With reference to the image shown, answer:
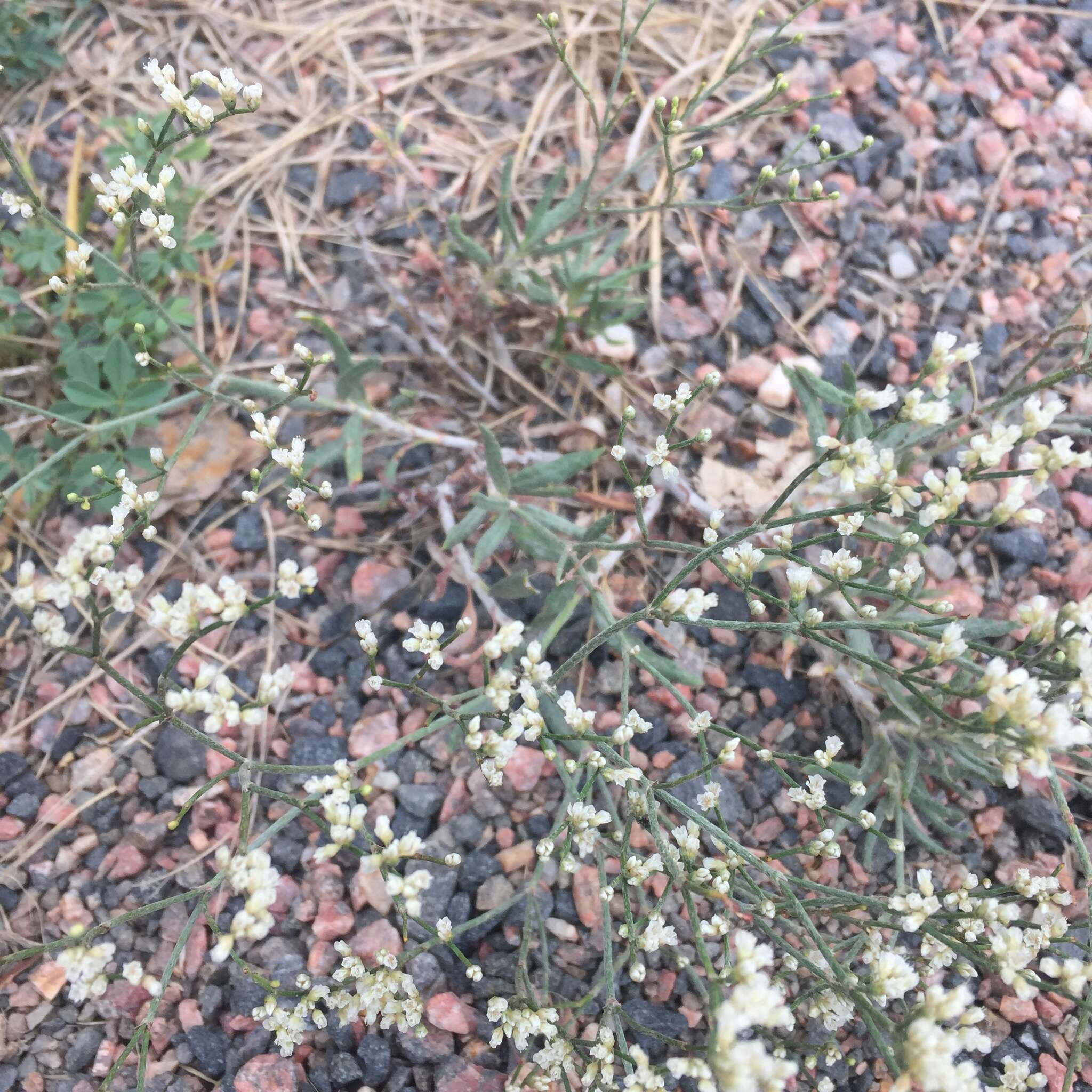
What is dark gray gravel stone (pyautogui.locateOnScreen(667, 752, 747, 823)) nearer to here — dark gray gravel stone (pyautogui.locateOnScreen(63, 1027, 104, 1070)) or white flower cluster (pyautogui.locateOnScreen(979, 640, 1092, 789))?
white flower cluster (pyautogui.locateOnScreen(979, 640, 1092, 789))

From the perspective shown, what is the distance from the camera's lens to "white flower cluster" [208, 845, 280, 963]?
69.7 inches

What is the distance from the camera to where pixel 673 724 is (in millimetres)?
2855

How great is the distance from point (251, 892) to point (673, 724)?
1.41 meters

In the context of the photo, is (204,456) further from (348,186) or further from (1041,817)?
(1041,817)

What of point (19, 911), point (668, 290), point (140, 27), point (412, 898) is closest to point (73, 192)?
point (140, 27)

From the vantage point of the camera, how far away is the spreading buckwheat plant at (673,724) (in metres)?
1.90

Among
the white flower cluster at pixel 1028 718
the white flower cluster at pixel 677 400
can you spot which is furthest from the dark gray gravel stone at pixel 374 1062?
the white flower cluster at pixel 677 400

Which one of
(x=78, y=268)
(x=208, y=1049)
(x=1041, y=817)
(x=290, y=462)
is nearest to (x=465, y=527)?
(x=290, y=462)

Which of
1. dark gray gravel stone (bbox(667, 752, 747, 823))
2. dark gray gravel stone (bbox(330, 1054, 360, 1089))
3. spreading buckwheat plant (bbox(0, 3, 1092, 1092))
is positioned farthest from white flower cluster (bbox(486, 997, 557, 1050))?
dark gray gravel stone (bbox(667, 752, 747, 823))

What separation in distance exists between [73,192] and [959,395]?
10.6 ft

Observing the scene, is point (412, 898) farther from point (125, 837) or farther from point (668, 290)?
point (668, 290)

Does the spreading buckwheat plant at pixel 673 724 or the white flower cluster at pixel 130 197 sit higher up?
the white flower cluster at pixel 130 197

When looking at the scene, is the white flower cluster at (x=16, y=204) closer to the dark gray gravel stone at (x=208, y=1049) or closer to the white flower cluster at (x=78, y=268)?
the white flower cluster at (x=78, y=268)

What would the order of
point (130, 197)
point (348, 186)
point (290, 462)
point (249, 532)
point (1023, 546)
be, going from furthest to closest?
1. point (348, 186)
2. point (249, 532)
3. point (1023, 546)
4. point (130, 197)
5. point (290, 462)
